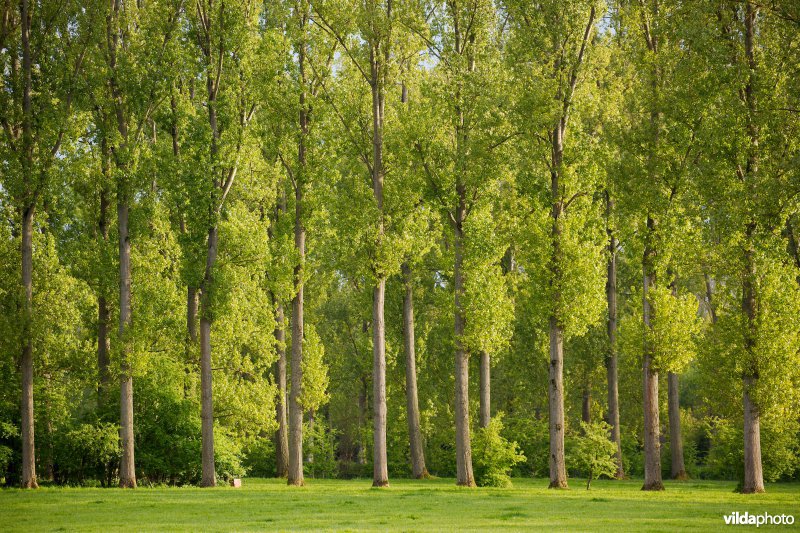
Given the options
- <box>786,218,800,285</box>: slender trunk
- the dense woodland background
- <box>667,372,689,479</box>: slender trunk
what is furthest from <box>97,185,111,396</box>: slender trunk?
<box>667,372,689,479</box>: slender trunk

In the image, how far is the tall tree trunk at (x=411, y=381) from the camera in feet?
109

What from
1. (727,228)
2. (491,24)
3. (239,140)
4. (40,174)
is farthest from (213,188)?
(727,228)

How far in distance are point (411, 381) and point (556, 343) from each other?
915cm

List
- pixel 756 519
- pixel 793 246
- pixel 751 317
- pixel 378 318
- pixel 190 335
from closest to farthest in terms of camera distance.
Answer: pixel 756 519, pixel 793 246, pixel 751 317, pixel 378 318, pixel 190 335

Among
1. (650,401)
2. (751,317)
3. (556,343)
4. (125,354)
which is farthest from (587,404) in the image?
(125,354)

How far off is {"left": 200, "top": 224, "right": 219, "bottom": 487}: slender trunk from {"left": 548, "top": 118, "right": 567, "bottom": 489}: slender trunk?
34.5 feet

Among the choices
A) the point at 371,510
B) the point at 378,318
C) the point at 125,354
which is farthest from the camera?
the point at 378,318

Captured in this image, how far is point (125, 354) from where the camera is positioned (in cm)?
2730

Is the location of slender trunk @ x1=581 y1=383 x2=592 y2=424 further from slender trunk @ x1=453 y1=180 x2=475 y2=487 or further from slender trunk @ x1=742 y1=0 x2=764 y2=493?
slender trunk @ x1=742 y1=0 x2=764 y2=493

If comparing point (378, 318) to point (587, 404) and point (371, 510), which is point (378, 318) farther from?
point (587, 404)

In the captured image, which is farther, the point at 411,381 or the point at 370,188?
the point at 411,381

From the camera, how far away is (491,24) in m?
30.3

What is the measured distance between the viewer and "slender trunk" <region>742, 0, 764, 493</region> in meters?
24.8

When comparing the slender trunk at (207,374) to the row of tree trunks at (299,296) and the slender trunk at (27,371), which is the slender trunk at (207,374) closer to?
the row of tree trunks at (299,296)
